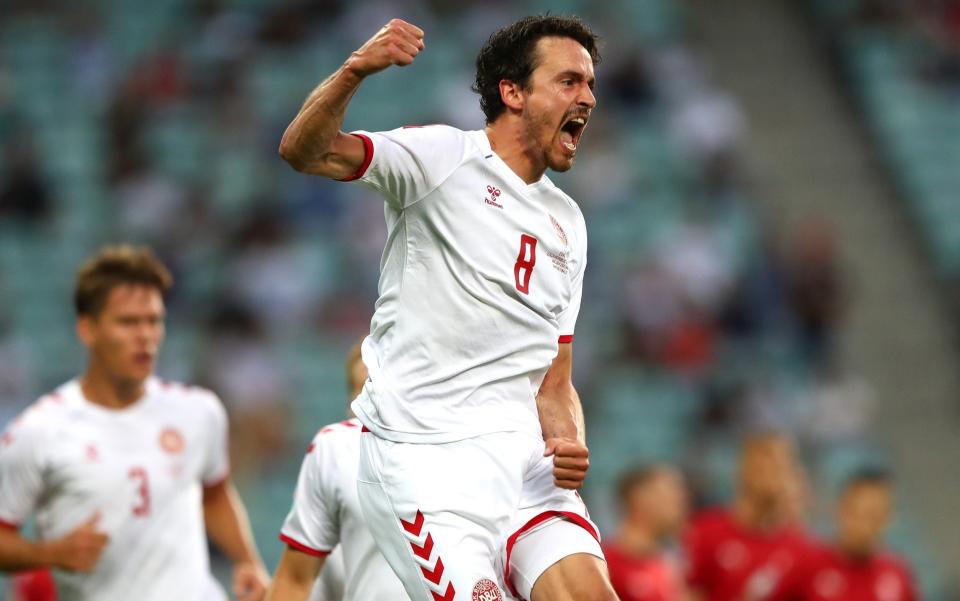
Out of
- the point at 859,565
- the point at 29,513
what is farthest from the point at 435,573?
the point at 859,565

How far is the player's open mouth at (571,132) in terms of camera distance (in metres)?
4.67

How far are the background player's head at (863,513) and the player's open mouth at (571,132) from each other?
4802mm

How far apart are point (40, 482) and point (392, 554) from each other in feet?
7.52

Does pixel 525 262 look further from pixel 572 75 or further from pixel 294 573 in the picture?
pixel 294 573

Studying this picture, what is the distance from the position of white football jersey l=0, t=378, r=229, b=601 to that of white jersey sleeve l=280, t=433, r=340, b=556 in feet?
3.22

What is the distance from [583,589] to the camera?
464cm

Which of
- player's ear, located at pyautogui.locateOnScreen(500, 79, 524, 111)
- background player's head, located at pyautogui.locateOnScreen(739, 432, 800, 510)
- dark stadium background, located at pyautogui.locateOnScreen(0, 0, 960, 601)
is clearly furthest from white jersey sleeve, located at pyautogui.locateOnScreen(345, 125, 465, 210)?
dark stadium background, located at pyautogui.locateOnScreen(0, 0, 960, 601)

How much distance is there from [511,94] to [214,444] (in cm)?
263

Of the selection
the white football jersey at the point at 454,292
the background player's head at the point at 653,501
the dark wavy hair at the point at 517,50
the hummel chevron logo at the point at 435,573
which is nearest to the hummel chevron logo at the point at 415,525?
the hummel chevron logo at the point at 435,573

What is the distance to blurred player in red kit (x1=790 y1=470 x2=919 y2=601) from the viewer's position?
29.0 feet

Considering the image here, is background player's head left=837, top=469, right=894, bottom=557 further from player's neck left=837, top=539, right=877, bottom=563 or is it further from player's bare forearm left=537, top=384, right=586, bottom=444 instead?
player's bare forearm left=537, top=384, right=586, bottom=444

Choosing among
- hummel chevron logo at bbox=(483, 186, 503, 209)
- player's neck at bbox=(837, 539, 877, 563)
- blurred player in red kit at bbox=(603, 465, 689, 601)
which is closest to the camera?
hummel chevron logo at bbox=(483, 186, 503, 209)

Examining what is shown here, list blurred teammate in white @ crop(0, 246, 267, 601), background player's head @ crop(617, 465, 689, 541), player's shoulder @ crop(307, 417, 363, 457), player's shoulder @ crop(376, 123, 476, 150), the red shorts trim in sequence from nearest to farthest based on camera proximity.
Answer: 1. player's shoulder @ crop(376, 123, 476, 150)
2. the red shorts trim
3. player's shoulder @ crop(307, 417, 363, 457)
4. blurred teammate in white @ crop(0, 246, 267, 601)
5. background player's head @ crop(617, 465, 689, 541)

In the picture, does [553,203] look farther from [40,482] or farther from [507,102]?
[40,482]
